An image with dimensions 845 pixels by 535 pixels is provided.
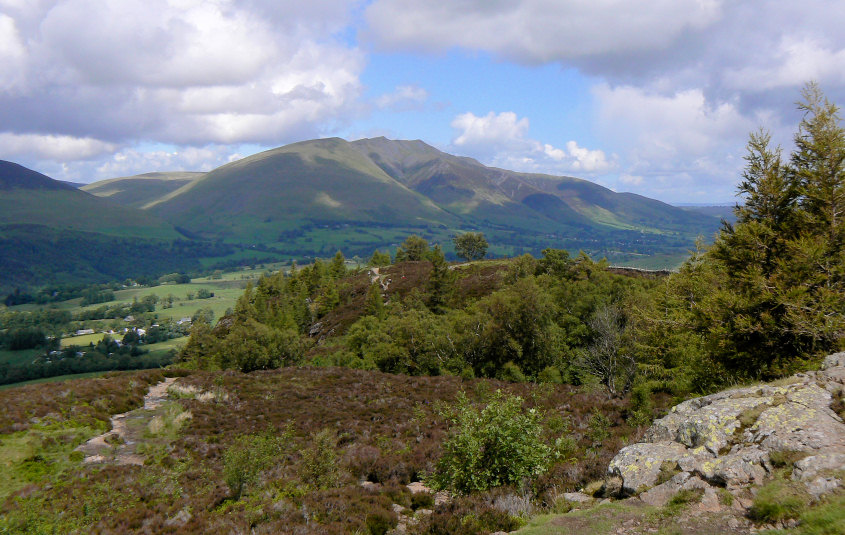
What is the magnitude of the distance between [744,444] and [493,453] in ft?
20.5

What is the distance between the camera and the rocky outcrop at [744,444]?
7891 millimetres

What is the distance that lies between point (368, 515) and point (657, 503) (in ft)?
24.1

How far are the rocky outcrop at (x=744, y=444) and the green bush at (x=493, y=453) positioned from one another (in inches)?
104

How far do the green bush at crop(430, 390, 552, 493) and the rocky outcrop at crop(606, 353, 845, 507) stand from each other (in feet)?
8.65

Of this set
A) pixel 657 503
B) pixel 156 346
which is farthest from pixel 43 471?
pixel 156 346

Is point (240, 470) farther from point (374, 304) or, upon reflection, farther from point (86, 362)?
point (86, 362)

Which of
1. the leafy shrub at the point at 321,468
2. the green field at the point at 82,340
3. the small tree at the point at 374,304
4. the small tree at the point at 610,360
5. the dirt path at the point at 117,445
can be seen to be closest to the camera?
the leafy shrub at the point at 321,468

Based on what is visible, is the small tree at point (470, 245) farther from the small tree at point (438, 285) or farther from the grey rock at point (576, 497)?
the grey rock at point (576, 497)

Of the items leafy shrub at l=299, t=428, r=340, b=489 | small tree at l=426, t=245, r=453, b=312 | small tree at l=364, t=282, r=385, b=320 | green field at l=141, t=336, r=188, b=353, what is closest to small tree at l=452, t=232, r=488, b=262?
small tree at l=426, t=245, r=453, b=312

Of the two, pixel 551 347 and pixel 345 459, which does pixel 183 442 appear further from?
pixel 551 347

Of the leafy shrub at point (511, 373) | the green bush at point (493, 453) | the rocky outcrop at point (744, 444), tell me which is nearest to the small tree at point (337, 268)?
the leafy shrub at point (511, 373)

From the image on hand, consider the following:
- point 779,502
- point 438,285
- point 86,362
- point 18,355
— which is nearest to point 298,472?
point 779,502

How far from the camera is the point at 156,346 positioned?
154250 mm

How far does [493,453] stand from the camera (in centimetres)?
1255
